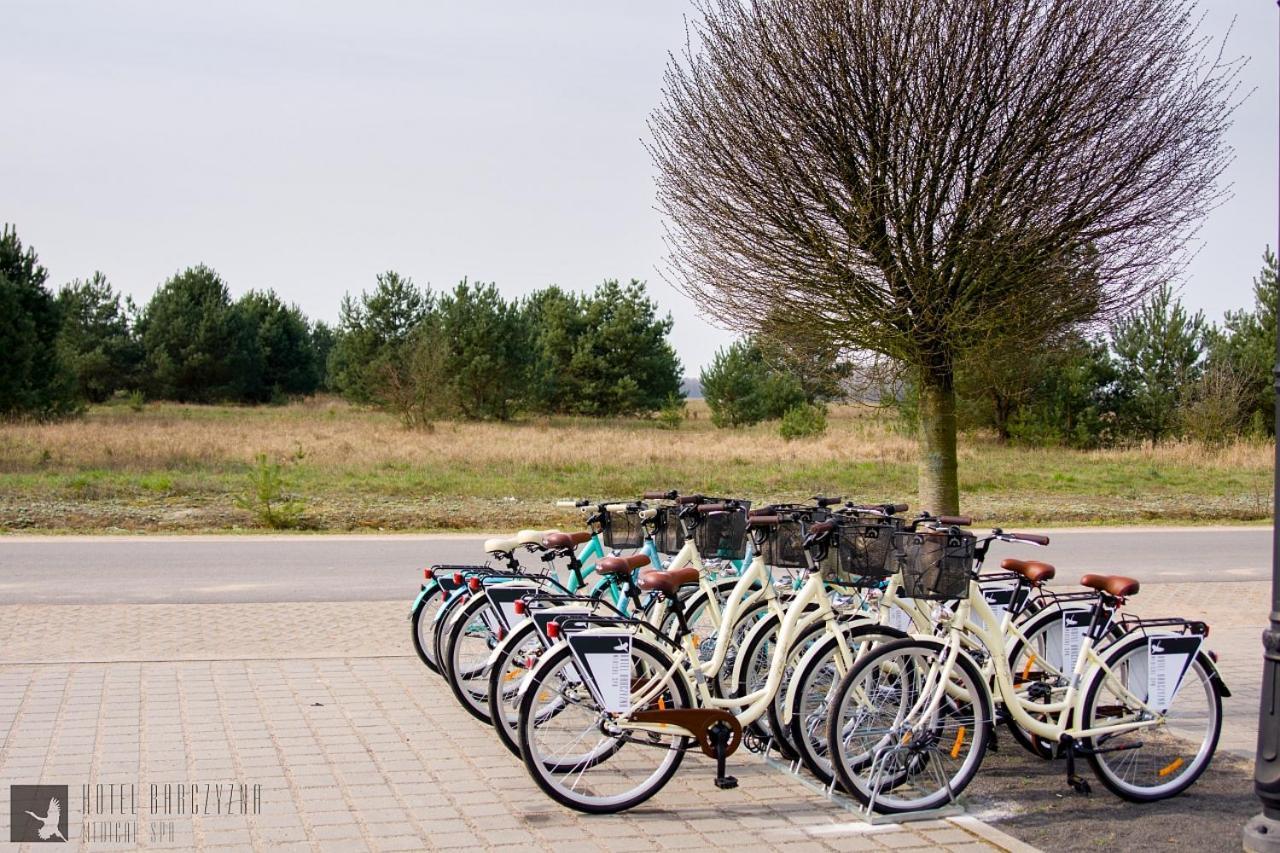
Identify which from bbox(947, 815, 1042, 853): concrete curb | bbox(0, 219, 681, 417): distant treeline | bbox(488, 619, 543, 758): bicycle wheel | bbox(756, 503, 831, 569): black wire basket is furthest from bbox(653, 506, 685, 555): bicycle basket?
bbox(0, 219, 681, 417): distant treeline

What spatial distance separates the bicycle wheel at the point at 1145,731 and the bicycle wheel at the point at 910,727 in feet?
1.92

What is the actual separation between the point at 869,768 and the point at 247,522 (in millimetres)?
13965

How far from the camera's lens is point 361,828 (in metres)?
4.77

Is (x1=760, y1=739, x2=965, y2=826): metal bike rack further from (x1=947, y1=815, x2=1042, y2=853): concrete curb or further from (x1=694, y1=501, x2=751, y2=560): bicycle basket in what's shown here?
(x1=694, y1=501, x2=751, y2=560): bicycle basket

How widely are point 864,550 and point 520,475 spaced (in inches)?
798

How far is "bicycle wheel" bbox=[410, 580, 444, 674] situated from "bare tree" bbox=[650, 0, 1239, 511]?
4.07 metres

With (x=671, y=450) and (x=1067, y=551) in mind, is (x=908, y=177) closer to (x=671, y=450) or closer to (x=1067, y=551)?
(x=1067, y=551)

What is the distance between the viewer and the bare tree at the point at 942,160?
29.9 feet

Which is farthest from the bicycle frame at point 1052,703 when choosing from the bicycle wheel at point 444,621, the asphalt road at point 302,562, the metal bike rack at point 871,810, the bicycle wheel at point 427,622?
the asphalt road at point 302,562

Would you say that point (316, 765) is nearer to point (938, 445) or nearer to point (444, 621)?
point (444, 621)

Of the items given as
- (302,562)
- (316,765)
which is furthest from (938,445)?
(302,562)

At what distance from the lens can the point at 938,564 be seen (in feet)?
16.8

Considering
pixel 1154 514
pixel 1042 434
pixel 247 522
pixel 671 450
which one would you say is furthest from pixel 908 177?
pixel 1042 434

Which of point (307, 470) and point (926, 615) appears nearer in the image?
point (926, 615)
